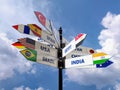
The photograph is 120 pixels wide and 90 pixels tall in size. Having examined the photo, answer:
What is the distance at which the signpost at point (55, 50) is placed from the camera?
320 inches

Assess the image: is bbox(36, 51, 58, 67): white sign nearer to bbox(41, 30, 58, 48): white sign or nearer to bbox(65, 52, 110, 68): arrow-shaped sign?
bbox(65, 52, 110, 68): arrow-shaped sign

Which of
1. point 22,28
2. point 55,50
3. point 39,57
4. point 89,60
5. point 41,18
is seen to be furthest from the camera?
point 41,18

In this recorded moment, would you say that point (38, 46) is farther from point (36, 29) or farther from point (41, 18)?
point (41, 18)

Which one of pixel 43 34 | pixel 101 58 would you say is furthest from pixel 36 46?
pixel 101 58

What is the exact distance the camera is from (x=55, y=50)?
29.5ft

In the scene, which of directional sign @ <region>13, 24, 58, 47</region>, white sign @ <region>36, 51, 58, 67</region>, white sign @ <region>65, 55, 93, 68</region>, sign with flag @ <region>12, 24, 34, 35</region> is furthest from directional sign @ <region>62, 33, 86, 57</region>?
sign with flag @ <region>12, 24, 34, 35</region>

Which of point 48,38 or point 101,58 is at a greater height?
point 48,38

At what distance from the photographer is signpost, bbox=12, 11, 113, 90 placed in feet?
26.7

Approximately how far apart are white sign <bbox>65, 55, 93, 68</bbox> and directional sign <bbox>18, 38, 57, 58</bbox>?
51 centimetres

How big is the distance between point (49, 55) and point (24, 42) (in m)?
1.03

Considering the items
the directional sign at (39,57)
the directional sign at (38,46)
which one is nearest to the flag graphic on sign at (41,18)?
the directional sign at (38,46)

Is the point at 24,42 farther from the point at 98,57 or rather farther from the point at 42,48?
the point at 98,57

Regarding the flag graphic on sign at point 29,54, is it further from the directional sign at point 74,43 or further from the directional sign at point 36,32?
the directional sign at point 74,43

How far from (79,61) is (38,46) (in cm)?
136
